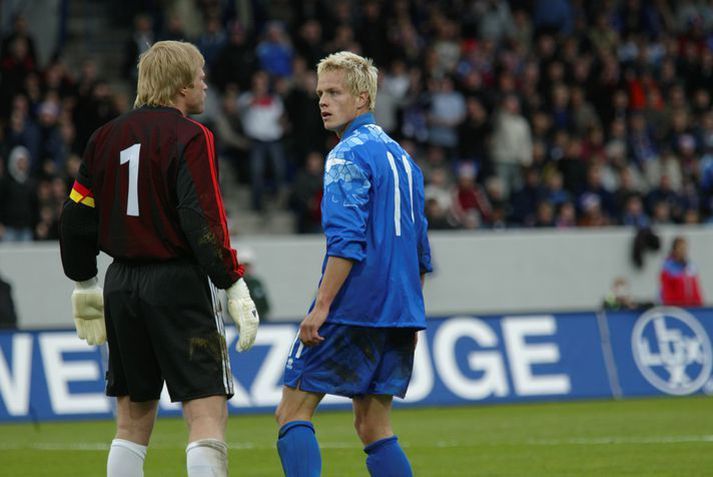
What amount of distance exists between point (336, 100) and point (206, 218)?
0.97 metres

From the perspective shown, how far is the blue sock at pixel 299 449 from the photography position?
6629 mm

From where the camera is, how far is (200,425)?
6281 mm

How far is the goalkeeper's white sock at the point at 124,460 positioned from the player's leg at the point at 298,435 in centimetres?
67

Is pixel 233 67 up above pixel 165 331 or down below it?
below

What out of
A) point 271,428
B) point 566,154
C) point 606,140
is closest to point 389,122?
point 566,154

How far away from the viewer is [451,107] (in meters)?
22.9

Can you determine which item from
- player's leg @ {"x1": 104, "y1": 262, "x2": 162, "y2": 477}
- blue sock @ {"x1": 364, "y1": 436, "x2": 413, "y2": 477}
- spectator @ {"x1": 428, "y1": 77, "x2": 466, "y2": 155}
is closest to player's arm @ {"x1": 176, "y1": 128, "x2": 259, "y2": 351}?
player's leg @ {"x1": 104, "y1": 262, "x2": 162, "y2": 477}

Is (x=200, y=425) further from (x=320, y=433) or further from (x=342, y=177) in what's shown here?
(x=320, y=433)

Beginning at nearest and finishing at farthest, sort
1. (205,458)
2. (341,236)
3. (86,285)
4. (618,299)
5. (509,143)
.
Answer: (205,458) → (341,236) → (86,285) → (618,299) → (509,143)

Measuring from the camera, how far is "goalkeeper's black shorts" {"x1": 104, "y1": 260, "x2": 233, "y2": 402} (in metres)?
6.32

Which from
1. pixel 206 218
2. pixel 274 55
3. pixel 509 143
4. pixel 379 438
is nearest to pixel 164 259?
pixel 206 218

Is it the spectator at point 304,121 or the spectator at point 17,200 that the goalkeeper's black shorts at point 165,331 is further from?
the spectator at point 304,121

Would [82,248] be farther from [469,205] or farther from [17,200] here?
[469,205]

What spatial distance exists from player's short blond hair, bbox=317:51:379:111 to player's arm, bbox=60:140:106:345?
1.18 metres
